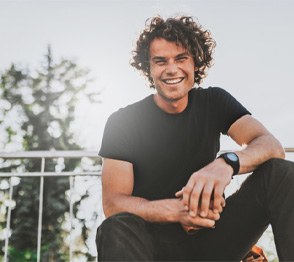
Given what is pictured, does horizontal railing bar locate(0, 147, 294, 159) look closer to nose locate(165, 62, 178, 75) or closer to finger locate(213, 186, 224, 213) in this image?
nose locate(165, 62, 178, 75)

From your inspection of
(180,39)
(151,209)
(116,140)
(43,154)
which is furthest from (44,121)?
(151,209)

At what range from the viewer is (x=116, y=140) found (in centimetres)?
191

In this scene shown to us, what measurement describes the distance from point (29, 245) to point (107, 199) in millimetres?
13736

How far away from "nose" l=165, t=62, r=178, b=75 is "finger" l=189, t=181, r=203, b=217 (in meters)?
0.89

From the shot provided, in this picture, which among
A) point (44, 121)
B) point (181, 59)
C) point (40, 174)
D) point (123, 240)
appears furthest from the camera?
point (44, 121)

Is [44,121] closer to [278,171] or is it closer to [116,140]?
[116,140]

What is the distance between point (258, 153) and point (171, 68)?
31.2 inches

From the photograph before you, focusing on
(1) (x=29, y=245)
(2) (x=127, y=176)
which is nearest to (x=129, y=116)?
(2) (x=127, y=176)

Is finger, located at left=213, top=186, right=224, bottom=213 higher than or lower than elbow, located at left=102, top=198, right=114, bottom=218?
higher

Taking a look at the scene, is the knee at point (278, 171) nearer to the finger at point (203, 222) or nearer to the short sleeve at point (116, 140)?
the finger at point (203, 222)

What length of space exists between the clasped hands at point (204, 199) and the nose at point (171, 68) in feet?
2.69

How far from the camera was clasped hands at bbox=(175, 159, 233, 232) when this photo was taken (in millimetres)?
1402

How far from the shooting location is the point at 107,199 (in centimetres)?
174

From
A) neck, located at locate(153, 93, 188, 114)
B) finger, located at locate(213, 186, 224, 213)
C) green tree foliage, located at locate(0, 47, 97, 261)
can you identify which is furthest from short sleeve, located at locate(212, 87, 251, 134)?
green tree foliage, located at locate(0, 47, 97, 261)
